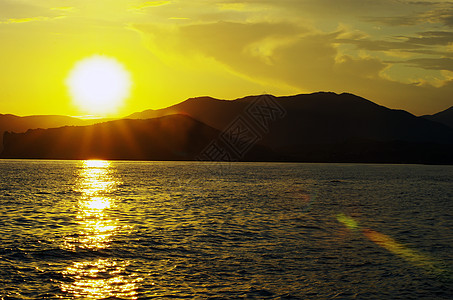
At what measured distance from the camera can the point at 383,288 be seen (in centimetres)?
2141

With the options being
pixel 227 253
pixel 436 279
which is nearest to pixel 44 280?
pixel 227 253

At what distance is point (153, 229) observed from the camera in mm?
36844

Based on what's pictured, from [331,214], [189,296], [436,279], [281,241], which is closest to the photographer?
[189,296]

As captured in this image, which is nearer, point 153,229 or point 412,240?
point 412,240

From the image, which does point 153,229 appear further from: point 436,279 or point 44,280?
point 436,279

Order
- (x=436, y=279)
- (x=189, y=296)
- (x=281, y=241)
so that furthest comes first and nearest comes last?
(x=281, y=241) → (x=436, y=279) → (x=189, y=296)

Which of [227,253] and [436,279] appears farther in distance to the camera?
[227,253]

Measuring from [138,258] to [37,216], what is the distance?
21.1 metres

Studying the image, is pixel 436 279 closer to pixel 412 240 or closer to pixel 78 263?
pixel 412 240

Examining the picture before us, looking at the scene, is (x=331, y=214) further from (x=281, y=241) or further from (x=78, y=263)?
(x=78, y=263)

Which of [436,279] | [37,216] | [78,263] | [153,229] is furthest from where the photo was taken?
[37,216]

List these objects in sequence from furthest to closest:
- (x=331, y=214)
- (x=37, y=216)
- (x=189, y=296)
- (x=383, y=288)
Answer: (x=331, y=214) < (x=37, y=216) < (x=383, y=288) < (x=189, y=296)

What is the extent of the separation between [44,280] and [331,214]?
33498 millimetres

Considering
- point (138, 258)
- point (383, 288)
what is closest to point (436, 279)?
point (383, 288)
